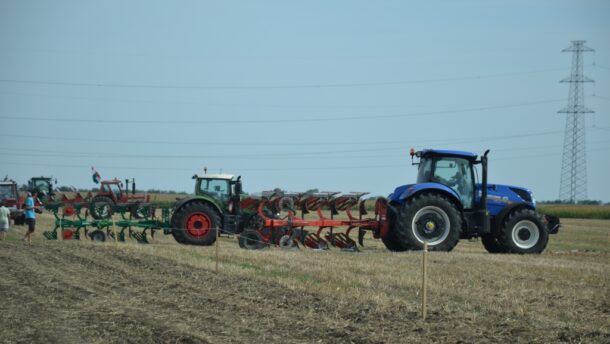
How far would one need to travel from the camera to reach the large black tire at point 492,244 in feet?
70.2

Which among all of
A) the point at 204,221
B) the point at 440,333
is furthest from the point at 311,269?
the point at 204,221

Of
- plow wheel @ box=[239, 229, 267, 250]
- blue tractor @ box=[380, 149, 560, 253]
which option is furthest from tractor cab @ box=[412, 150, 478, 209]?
plow wheel @ box=[239, 229, 267, 250]

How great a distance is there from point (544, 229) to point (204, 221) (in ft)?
29.1

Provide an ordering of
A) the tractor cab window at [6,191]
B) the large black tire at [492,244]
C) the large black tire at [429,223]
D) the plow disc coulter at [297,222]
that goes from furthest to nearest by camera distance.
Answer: the tractor cab window at [6,191]
the plow disc coulter at [297,222]
the large black tire at [492,244]
the large black tire at [429,223]

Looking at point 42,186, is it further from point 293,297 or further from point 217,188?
point 293,297

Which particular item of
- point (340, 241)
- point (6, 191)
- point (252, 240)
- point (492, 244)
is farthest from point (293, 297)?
point (6, 191)

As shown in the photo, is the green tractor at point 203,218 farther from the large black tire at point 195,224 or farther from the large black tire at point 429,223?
the large black tire at point 429,223

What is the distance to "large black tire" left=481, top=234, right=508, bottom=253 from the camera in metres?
21.4

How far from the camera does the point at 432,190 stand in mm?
20391

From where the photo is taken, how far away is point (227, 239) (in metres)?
26.9

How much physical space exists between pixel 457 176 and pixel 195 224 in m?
7.29

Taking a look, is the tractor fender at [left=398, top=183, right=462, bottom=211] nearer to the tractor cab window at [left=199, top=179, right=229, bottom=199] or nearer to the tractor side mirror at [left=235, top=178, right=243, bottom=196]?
the tractor side mirror at [left=235, top=178, right=243, bottom=196]

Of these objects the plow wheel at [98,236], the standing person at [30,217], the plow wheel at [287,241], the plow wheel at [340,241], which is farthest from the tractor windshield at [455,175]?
the standing person at [30,217]

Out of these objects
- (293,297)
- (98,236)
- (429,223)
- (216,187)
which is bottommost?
(293,297)
